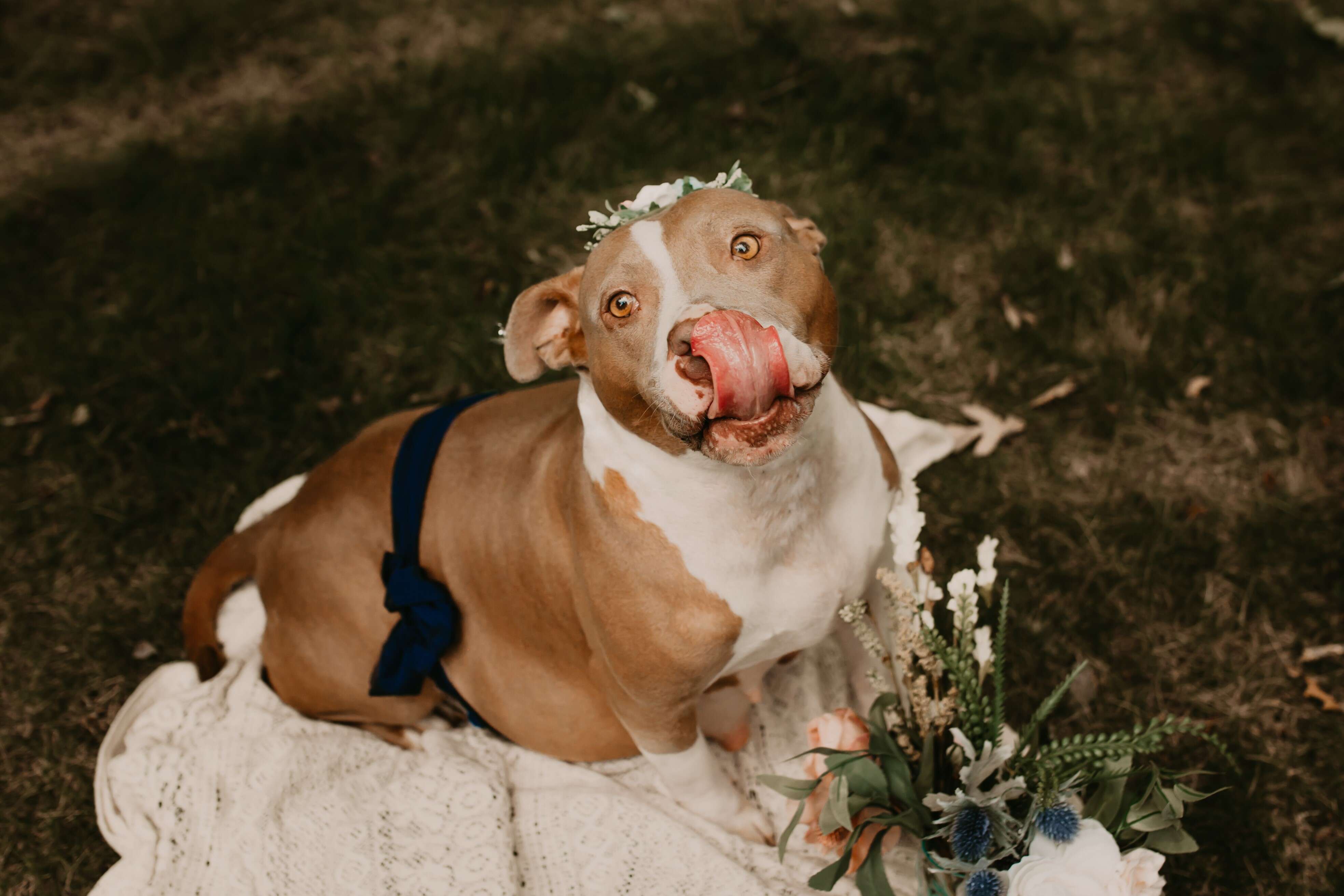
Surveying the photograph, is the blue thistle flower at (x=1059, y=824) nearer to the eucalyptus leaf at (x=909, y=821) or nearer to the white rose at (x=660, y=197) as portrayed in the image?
the eucalyptus leaf at (x=909, y=821)

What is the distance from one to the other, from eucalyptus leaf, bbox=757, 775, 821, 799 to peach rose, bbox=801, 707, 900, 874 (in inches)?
1.6

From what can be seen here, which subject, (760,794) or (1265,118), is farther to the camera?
(1265,118)

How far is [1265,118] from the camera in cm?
538

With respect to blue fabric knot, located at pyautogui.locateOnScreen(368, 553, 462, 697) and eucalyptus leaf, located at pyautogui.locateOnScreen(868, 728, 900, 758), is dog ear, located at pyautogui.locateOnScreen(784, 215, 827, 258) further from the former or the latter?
blue fabric knot, located at pyautogui.locateOnScreen(368, 553, 462, 697)

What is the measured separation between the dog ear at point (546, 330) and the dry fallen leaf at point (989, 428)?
230 cm

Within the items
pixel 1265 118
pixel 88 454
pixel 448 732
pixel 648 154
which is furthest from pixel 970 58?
pixel 88 454

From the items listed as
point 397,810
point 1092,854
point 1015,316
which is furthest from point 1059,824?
point 1015,316

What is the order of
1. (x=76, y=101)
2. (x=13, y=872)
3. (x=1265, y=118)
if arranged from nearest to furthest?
(x=13, y=872), (x=1265, y=118), (x=76, y=101)

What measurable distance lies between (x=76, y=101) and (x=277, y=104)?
4.21 feet

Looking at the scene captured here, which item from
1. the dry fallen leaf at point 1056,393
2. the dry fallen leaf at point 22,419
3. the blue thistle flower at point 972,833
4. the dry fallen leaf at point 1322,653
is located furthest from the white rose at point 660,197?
the dry fallen leaf at point 22,419

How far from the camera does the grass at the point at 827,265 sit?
153 inches

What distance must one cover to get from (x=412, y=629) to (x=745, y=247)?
163 centimetres

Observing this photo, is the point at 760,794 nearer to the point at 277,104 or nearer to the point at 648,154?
the point at 648,154

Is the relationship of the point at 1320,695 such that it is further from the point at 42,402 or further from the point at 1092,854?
the point at 42,402
